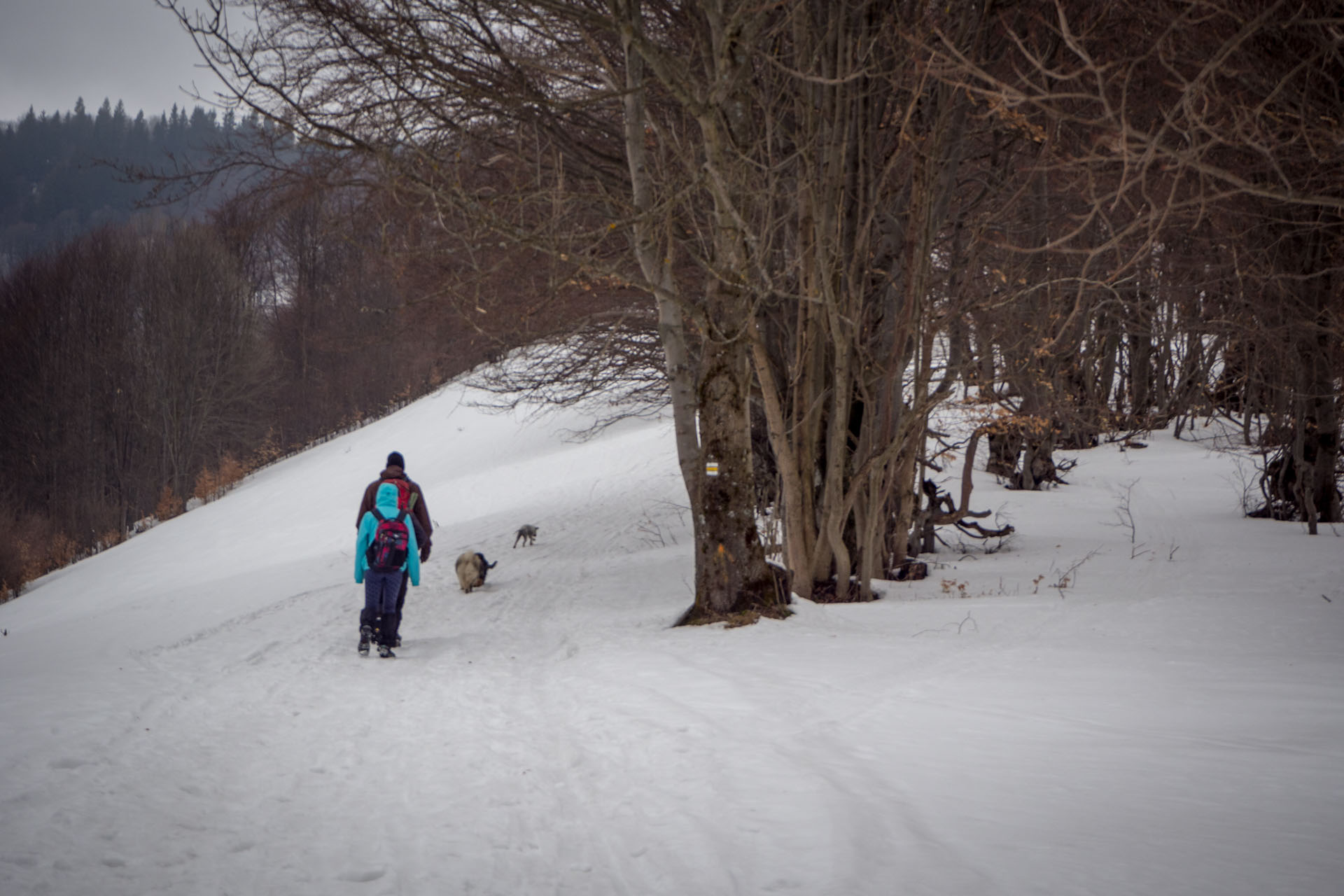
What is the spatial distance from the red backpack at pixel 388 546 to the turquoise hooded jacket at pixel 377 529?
0.03 metres

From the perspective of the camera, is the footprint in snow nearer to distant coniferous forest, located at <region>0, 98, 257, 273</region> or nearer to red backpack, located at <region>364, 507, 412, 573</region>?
red backpack, located at <region>364, 507, 412, 573</region>

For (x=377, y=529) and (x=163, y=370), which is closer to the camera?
(x=377, y=529)

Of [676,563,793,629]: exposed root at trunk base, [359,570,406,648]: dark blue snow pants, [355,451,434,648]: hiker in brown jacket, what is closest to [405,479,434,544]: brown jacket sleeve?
[355,451,434,648]: hiker in brown jacket

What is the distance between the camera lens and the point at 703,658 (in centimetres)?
667

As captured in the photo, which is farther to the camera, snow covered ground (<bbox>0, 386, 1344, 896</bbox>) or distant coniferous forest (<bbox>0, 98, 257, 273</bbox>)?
distant coniferous forest (<bbox>0, 98, 257, 273</bbox>)

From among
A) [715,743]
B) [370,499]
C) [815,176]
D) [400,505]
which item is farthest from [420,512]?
[815,176]

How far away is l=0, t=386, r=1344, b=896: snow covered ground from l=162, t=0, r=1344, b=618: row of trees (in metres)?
1.92

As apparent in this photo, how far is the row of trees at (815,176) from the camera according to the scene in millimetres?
7520

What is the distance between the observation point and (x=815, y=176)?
8500mm

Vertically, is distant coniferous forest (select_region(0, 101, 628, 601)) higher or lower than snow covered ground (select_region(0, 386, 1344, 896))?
higher

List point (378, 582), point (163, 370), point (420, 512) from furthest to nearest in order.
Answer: point (163, 370)
point (420, 512)
point (378, 582)

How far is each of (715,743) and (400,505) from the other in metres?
4.53

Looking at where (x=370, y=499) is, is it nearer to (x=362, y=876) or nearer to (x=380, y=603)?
(x=380, y=603)

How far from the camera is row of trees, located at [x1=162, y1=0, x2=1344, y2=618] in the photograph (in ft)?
24.7
